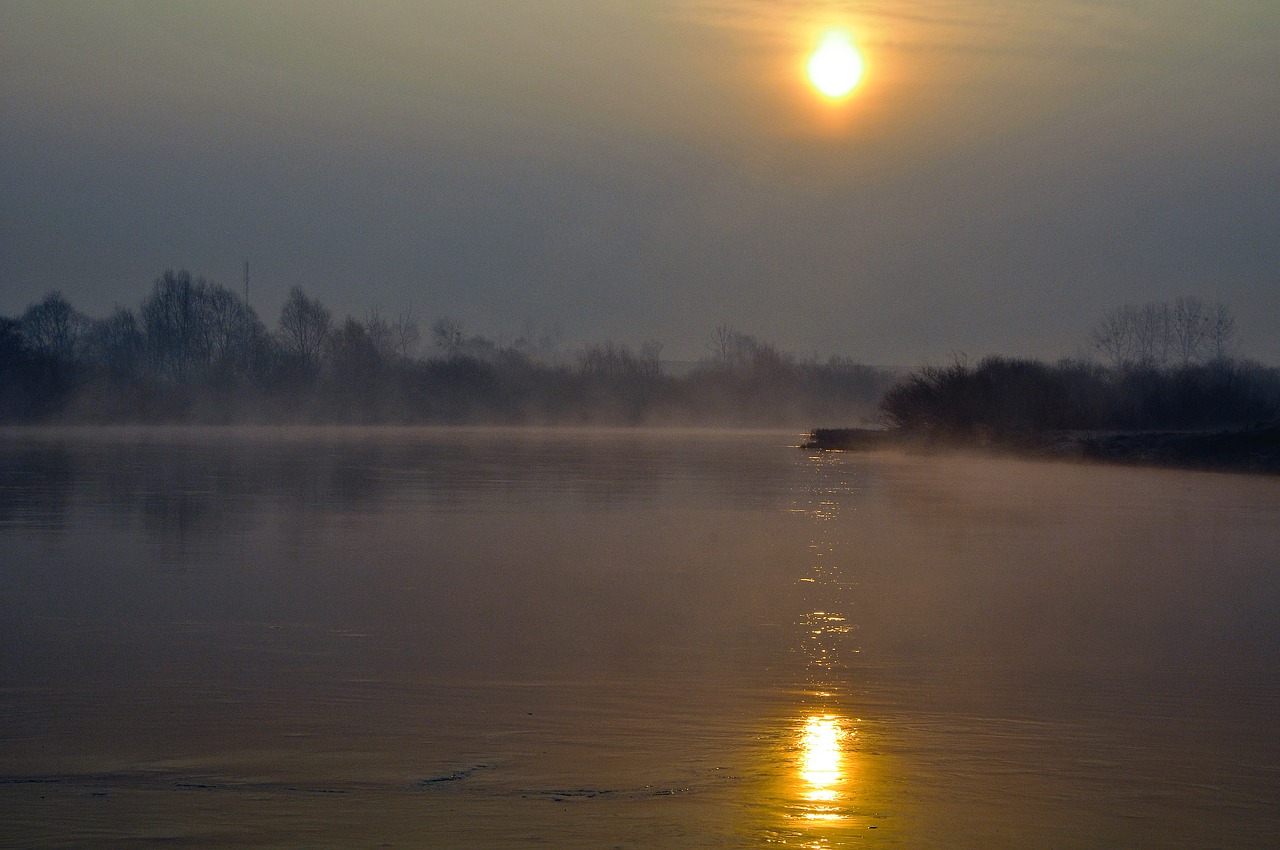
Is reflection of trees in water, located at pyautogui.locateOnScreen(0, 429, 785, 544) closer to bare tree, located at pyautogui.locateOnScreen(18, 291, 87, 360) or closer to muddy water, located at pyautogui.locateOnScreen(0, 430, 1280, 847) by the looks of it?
muddy water, located at pyautogui.locateOnScreen(0, 430, 1280, 847)

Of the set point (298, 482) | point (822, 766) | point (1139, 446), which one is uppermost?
point (1139, 446)

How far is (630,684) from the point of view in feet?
23.3

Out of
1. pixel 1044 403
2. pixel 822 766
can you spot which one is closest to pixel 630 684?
pixel 822 766

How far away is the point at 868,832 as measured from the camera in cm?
464

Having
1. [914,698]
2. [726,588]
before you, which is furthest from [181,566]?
[914,698]

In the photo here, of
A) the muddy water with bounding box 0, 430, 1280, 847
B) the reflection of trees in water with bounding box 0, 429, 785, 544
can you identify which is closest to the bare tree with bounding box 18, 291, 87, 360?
the reflection of trees in water with bounding box 0, 429, 785, 544

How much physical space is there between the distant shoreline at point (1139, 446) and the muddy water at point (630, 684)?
1877 cm

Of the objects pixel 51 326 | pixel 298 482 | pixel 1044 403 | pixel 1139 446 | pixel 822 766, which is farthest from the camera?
pixel 51 326

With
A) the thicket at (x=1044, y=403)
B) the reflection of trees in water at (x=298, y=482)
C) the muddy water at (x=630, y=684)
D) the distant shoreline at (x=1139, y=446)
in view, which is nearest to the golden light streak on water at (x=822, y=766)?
the muddy water at (x=630, y=684)

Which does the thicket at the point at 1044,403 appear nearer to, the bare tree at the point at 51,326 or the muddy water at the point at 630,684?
the muddy water at the point at 630,684

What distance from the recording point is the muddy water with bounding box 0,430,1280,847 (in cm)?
484

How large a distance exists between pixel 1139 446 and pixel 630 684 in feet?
111

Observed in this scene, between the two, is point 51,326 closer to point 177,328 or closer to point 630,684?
point 177,328

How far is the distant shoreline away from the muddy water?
1877cm
